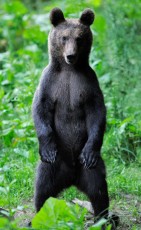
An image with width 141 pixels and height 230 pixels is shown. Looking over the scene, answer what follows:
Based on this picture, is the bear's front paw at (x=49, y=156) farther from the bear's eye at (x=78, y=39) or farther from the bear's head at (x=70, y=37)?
the bear's eye at (x=78, y=39)

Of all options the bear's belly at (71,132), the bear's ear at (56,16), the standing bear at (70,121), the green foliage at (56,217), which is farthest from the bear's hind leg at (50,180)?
the bear's ear at (56,16)

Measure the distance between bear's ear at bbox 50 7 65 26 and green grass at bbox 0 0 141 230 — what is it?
179 cm

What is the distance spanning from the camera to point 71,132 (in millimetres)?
6684

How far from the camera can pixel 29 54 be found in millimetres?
11352

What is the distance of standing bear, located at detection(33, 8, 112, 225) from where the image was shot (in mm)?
6566

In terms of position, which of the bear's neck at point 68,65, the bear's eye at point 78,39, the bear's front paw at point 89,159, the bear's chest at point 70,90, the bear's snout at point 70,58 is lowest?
the bear's front paw at point 89,159

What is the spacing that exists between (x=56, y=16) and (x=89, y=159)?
159cm

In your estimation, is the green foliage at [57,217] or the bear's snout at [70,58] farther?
the bear's snout at [70,58]

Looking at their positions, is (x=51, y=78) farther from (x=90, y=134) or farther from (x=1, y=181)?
(x=1, y=181)

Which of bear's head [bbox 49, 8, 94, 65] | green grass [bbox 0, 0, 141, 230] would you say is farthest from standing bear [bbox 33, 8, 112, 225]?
green grass [bbox 0, 0, 141, 230]

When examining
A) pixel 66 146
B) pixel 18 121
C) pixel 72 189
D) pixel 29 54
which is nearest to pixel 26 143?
pixel 18 121

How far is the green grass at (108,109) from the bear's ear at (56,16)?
5.87ft

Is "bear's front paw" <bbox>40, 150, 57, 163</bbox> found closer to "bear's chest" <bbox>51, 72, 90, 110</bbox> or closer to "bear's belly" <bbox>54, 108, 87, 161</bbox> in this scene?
"bear's belly" <bbox>54, 108, 87, 161</bbox>

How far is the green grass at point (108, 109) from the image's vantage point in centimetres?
749
